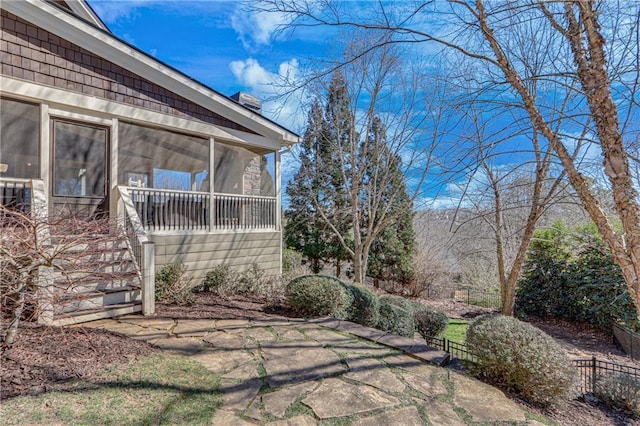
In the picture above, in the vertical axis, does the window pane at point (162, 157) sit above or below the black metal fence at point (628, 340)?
above

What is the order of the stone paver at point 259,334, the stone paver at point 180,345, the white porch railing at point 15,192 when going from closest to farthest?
1. the stone paver at point 180,345
2. the stone paver at point 259,334
3. the white porch railing at point 15,192

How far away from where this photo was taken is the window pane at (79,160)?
587 cm

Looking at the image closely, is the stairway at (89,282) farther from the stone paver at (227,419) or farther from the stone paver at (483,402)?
the stone paver at (483,402)

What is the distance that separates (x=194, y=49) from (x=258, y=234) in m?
4.60

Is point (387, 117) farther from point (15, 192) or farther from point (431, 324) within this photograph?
point (15, 192)

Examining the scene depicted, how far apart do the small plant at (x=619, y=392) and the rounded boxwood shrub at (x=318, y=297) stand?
3429 mm

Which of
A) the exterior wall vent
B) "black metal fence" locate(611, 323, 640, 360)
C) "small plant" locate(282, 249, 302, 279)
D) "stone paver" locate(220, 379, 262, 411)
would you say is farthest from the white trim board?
"black metal fence" locate(611, 323, 640, 360)

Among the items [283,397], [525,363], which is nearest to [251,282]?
[283,397]

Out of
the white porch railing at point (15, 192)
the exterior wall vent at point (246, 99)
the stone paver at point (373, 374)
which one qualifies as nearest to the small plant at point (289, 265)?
the exterior wall vent at point (246, 99)

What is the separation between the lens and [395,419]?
8.15ft

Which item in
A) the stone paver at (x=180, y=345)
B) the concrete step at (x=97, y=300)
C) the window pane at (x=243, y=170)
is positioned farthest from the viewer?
the window pane at (x=243, y=170)

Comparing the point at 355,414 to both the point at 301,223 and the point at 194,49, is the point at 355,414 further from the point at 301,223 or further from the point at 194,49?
the point at 301,223

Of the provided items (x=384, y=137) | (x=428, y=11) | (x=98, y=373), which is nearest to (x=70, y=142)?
(x=98, y=373)

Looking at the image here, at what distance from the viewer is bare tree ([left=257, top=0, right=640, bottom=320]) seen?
9.95ft
